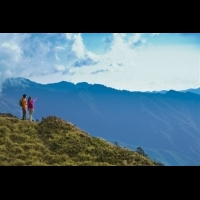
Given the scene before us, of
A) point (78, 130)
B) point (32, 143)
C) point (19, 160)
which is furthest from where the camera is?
point (78, 130)

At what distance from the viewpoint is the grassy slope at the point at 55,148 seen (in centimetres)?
952

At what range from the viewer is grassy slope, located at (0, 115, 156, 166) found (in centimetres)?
952

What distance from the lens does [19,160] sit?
9383 millimetres

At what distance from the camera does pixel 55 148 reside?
395 inches
